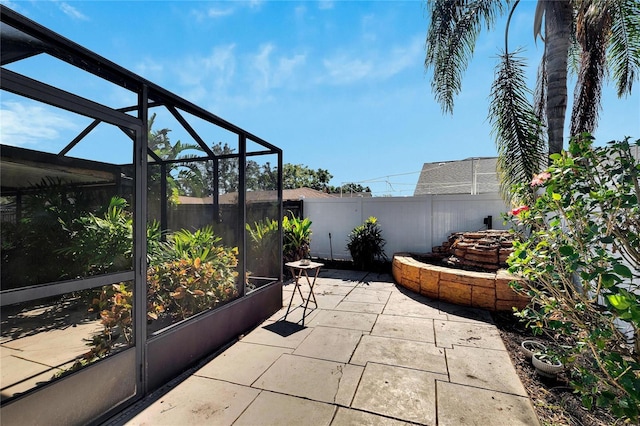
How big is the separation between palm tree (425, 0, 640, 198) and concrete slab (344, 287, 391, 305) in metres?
2.87

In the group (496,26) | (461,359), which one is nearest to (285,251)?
(461,359)

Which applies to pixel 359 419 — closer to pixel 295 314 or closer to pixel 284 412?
pixel 284 412

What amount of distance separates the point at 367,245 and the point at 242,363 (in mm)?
4950

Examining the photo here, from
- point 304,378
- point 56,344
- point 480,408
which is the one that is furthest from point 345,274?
point 56,344

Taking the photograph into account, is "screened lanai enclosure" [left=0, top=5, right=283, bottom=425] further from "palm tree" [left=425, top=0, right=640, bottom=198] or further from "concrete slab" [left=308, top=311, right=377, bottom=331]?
"palm tree" [left=425, top=0, right=640, bottom=198]

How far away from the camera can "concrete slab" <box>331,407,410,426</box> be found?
78.5 inches

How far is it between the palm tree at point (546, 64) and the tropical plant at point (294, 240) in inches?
156

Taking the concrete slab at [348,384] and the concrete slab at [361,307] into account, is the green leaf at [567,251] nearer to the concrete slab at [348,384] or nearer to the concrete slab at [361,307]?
the concrete slab at [348,384]

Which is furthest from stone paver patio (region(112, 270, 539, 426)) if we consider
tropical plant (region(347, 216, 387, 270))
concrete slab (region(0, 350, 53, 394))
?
tropical plant (region(347, 216, 387, 270))

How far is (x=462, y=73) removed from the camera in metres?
5.52

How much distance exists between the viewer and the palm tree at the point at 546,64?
4.07m

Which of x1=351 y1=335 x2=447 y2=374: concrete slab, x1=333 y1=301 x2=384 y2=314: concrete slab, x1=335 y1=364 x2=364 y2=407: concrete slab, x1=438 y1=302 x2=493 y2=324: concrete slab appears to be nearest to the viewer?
x1=335 y1=364 x2=364 y2=407: concrete slab

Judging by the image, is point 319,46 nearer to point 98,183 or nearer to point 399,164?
point 98,183

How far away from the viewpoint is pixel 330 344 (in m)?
3.29
